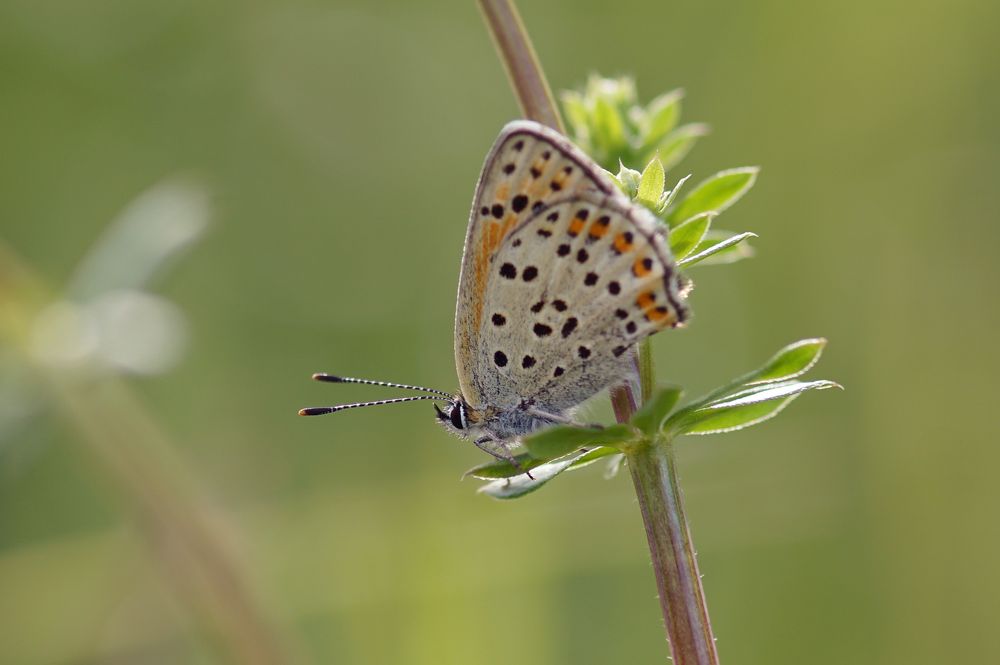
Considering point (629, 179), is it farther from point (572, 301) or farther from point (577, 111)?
point (572, 301)

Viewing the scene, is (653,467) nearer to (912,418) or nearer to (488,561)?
(488,561)

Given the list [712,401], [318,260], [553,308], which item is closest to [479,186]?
[553,308]

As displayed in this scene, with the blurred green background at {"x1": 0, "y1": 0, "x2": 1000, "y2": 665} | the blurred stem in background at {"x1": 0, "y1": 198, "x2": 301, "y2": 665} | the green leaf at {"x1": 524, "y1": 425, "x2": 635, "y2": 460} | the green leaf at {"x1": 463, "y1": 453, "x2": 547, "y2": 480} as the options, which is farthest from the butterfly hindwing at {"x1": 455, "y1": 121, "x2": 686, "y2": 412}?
the blurred green background at {"x1": 0, "y1": 0, "x2": 1000, "y2": 665}

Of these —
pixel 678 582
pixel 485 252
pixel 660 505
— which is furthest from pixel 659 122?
pixel 678 582

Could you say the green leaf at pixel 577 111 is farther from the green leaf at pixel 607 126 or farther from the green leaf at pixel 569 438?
the green leaf at pixel 569 438

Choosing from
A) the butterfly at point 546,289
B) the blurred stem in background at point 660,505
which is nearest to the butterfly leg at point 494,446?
the butterfly at point 546,289
